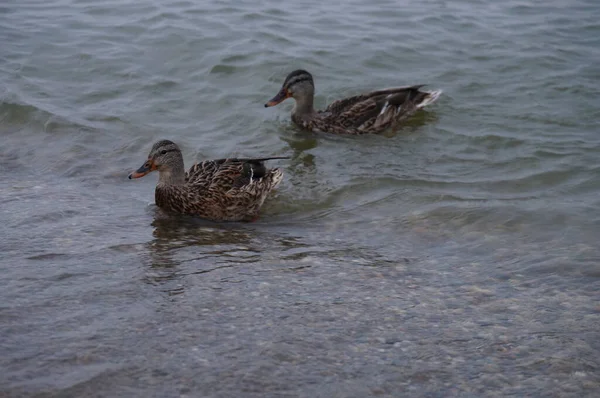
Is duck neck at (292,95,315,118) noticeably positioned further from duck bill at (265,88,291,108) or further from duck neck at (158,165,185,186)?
duck neck at (158,165,185,186)

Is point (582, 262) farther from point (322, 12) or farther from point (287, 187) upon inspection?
point (322, 12)

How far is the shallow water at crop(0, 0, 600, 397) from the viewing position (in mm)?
5352

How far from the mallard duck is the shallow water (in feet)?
0.89

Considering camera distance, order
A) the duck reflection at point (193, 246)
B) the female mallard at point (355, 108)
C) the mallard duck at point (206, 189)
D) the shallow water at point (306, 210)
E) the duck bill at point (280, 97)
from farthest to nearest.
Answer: the duck bill at point (280, 97), the female mallard at point (355, 108), the mallard duck at point (206, 189), the duck reflection at point (193, 246), the shallow water at point (306, 210)

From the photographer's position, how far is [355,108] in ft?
38.1

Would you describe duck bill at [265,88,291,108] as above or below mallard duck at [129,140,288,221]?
above

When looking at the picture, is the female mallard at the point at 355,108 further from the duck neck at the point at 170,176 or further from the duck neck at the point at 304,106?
the duck neck at the point at 170,176

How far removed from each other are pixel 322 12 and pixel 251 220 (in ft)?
27.1

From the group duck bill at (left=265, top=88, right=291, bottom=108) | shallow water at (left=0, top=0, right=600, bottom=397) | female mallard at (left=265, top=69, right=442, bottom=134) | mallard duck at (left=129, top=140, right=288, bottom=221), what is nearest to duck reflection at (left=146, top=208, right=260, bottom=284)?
shallow water at (left=0, top=0, right=600, bottom=397)

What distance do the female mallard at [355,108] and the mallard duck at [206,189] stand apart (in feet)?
9.42

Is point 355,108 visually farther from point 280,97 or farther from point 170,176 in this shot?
point 170,176

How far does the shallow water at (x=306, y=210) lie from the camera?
535 cm

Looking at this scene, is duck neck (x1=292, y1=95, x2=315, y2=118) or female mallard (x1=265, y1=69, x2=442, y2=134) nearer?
female mallard (x1=265, y1=69, x2=442, y2=134)

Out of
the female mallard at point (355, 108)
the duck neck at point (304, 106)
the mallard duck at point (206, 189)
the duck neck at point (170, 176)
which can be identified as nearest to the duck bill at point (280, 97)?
the female mallard at point (355, 108)
